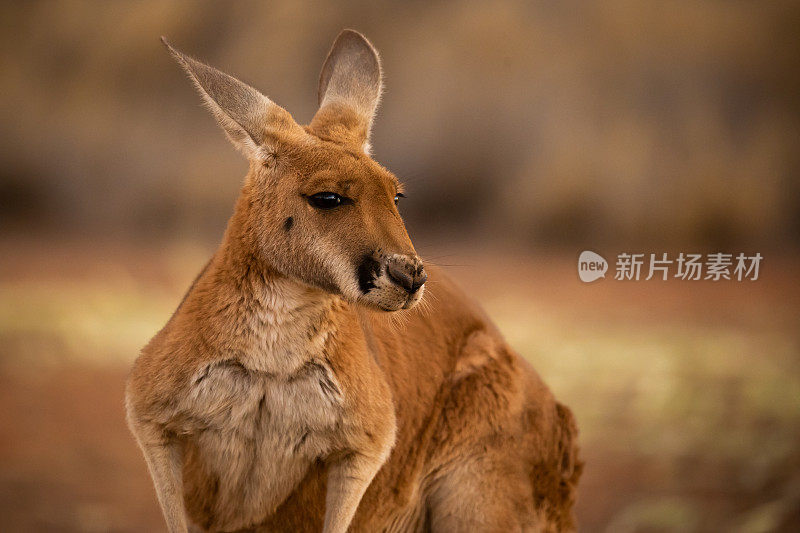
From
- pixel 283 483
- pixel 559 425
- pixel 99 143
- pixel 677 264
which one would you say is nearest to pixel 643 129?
pixel 677 264

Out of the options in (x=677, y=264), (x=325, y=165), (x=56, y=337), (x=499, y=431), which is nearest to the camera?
(x=325, y=165)

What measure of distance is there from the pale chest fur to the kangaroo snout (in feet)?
0.99

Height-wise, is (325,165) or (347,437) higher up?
(325,165)

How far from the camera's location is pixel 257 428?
222cm

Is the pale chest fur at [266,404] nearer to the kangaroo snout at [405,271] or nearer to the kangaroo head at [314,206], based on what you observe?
the kangaroo head at [314,206]

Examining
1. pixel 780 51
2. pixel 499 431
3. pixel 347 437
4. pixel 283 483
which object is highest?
pixel 780 51

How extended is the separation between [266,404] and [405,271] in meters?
0.53

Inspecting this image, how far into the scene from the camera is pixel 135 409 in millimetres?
2221

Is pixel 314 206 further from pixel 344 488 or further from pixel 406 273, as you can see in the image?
pixel 344 488

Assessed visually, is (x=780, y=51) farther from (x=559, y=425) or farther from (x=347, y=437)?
(x=347, y=437)

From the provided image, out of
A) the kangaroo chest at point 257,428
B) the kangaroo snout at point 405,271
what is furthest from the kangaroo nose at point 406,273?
the kangaroo chest at point 257,428

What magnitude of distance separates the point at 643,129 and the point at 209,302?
10.2 feet

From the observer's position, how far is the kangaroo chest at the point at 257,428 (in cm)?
218

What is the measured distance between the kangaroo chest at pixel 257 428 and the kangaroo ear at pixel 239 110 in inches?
23.3
